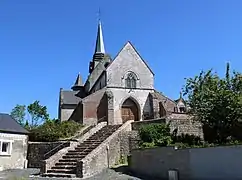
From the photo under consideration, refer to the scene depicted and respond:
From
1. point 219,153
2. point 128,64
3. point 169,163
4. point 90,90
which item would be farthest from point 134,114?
point 219,153

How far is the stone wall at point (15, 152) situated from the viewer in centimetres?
2452

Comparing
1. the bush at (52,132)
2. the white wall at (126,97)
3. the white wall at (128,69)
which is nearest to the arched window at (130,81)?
the white wall at (128,69)

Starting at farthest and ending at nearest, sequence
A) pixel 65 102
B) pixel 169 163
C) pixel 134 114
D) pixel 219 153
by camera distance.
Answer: pixel 65 102 → pixel 134 114 → pixel 169 163 → pixel 219 153

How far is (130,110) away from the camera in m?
37.4

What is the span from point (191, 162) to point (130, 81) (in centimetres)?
2297


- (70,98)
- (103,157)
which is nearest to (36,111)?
(70,98)

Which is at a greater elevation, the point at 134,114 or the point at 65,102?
the point at 65,102

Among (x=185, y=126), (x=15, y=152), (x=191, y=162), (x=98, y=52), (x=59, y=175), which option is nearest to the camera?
(x=191, y=162)

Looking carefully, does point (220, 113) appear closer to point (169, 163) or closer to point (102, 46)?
point (169, 163)

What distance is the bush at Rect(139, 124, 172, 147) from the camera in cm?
2269

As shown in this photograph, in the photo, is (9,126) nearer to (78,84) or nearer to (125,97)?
(125,97)

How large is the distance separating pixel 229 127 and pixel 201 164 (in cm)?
669

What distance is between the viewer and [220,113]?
2002 cm

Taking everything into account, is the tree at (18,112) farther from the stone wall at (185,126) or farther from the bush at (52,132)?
the stone wall at (185,126)
